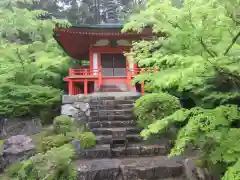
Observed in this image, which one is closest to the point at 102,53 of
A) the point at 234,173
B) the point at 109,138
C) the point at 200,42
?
the point at 109,138

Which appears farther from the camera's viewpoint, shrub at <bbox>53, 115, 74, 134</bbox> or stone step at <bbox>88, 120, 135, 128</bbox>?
stone step at <bbox>88, 120, 135, 128</bbox>

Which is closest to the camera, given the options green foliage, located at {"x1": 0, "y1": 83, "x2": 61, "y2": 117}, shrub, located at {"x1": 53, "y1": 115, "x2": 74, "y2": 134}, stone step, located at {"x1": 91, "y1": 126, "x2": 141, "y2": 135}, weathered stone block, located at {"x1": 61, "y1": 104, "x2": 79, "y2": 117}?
shrub, located at {"x1": 53, "y1": 115, "x2": 74, "y2": 134}

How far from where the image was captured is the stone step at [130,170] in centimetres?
514

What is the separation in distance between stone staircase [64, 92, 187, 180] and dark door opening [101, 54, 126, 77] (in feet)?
12.7

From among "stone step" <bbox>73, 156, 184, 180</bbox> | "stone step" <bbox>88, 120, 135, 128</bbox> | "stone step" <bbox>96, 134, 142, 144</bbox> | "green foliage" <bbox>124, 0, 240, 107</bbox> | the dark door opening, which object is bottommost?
"stone step" <bbox>73, 156, 184, 180</bbox>

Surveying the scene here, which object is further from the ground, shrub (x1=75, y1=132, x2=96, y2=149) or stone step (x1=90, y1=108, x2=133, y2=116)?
stone step (x1=90, y1=108, x2=133, y2=116)

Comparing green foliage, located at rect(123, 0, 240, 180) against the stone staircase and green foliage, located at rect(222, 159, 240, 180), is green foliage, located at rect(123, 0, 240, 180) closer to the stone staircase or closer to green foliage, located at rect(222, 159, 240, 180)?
green foliage, located at rect(222, 159, 240, 180)

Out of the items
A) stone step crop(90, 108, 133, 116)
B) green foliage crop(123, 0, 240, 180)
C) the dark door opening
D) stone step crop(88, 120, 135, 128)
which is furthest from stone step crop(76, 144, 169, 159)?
the dark door opening

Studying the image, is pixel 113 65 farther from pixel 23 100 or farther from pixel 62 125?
pixel 62 125

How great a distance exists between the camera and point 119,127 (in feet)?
25.7

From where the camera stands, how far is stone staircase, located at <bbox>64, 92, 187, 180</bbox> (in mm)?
5223

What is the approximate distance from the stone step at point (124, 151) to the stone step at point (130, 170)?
63cm

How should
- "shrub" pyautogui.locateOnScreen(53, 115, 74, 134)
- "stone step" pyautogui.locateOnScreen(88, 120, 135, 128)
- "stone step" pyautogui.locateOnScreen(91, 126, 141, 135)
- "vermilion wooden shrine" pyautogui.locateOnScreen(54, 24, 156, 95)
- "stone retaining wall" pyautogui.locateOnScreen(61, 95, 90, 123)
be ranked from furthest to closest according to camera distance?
1. "vermilion wooden shrine" pyautogui.locateOnScreen(54, 24, 156, 95)
2. "stone retaining wall" pyautogui.locateOnScreen(61, 95, 90, 123)
3. "stone step" pyautogui.locateOnScreen(88, 120, 135, 128)
4. "stone step" pyautogui.locateOnScreen(91, 126, 141, 135)
5. "shrub" pyautogui.locateOnScreen(53, 115, 74, 134)

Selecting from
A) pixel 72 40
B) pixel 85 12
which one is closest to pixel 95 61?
pixel 72 40
